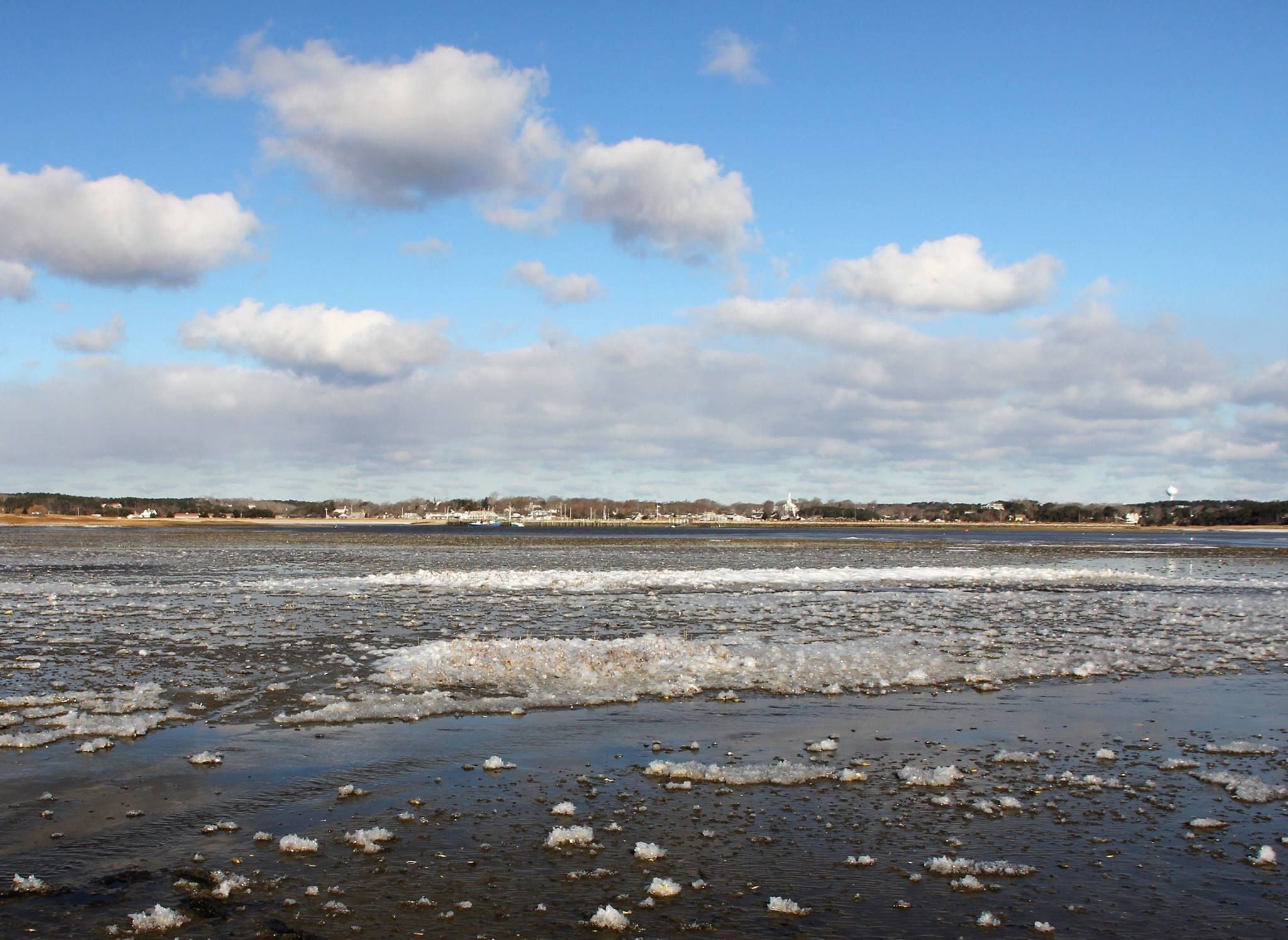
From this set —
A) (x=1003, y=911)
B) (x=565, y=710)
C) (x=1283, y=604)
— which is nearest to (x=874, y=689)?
(x=565, y=710)

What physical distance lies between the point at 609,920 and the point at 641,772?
13.3 feet

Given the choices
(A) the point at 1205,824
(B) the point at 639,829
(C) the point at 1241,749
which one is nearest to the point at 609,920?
(B) the point at 639,829

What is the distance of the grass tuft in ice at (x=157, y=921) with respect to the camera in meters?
7.20

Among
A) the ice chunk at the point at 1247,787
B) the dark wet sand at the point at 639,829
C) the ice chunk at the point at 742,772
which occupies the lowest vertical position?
the dark wet sand at the point at 639,829

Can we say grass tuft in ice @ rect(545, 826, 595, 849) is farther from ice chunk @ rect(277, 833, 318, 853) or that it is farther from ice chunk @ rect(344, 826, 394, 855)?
ice chunk @ rect(277, 833, 318, 853)

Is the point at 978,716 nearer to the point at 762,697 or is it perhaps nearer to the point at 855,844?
the point at 762,697

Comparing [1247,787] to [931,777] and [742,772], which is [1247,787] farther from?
[742,772]

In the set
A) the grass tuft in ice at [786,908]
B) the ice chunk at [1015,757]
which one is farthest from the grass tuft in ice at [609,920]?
the ice chunk at [1015,757]

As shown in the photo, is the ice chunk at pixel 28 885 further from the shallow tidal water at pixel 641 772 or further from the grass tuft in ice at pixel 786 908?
the grass tuft in ice at pixel 786 908

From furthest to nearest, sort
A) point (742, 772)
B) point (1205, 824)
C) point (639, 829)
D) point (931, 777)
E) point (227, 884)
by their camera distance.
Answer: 1. point (742, 772)
2. point (931, 777)
3. point (1205, 824)
4. point (639, 829)
5. point (227, 884)

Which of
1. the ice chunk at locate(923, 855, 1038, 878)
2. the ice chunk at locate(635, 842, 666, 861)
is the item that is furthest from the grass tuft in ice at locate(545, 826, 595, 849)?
the ice chunk at locate(923, 855, 1038, 878)

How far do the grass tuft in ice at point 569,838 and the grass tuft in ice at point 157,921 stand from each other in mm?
3099

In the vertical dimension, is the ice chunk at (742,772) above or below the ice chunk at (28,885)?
above

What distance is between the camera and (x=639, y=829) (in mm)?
9461
